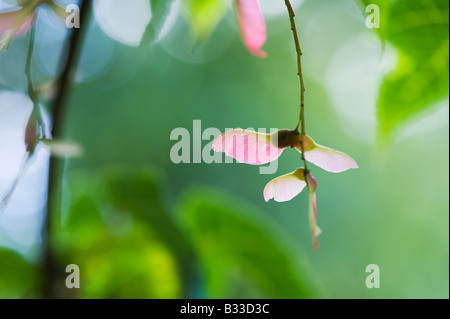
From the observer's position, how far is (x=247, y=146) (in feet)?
0.57

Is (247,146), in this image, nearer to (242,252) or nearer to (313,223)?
(313,223)

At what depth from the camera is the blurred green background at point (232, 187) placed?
38 cm

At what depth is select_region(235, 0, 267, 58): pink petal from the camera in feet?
0.66

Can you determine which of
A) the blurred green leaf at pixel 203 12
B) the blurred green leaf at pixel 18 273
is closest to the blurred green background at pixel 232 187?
the blurred green leaf at pixel 18 273

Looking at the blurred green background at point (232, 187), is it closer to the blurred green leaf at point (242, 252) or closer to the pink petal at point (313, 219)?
the blurred green leaf at point (242, 252)

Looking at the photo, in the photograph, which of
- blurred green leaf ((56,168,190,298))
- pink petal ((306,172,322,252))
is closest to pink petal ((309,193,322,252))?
pink petal ((306,172,322,252))

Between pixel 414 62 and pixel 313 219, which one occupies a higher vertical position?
pixel 414 62

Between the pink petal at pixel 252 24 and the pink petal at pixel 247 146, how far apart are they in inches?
2.2

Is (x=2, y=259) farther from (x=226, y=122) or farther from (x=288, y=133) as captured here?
(x=226, y=122)

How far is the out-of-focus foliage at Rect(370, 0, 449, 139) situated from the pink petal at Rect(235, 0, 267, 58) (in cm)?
10

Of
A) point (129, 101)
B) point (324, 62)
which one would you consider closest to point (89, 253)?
point (324, 62)

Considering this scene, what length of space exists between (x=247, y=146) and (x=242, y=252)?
259 millimetres

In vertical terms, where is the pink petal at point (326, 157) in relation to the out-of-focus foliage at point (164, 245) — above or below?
below

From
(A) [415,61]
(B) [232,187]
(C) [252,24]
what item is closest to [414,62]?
(A) [415,61]
